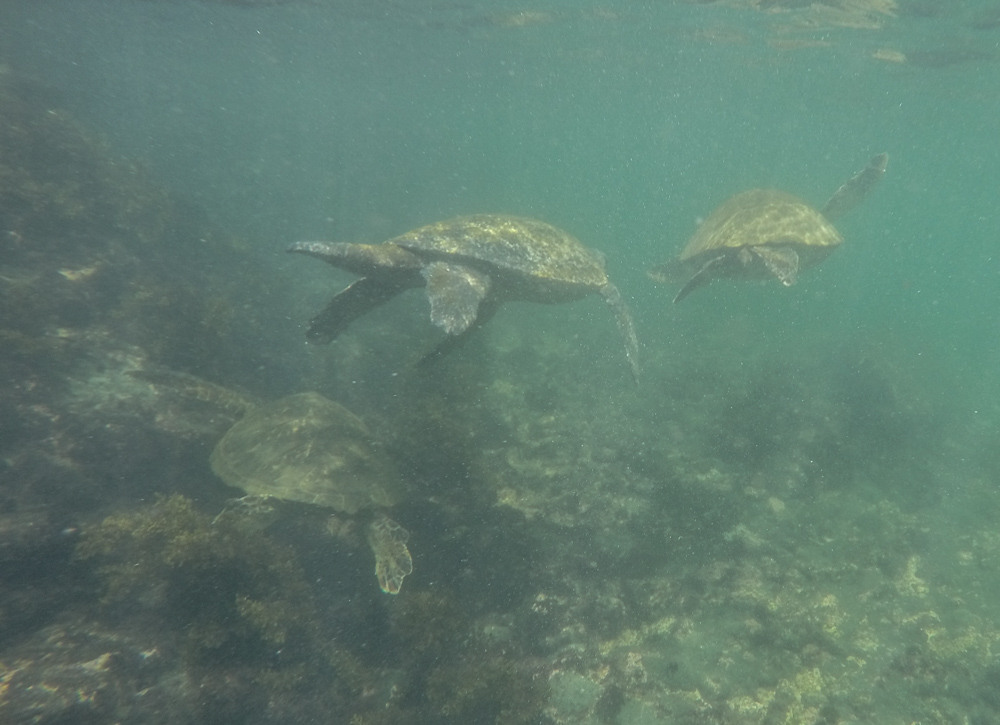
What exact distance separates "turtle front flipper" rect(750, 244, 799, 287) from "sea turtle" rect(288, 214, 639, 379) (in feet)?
11.3

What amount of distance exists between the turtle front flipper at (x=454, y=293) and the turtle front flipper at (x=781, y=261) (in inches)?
245

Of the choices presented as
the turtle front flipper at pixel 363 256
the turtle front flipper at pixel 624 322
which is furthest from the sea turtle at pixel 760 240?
the turtle front flipper at pixel 363 256

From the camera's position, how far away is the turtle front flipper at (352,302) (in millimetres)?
8430

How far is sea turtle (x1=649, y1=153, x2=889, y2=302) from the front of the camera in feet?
34.4

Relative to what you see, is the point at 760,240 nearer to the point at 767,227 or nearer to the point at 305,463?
the point at 767,227

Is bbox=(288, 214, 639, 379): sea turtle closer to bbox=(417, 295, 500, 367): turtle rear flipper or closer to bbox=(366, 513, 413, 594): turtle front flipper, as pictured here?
bbox=(417, 295, 500, 367): turtle rear flipper

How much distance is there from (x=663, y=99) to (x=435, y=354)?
4932 cm

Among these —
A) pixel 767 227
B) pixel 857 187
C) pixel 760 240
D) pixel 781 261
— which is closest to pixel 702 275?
pixel 760 240

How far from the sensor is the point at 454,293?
7.46 m

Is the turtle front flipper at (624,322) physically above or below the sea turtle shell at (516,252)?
below

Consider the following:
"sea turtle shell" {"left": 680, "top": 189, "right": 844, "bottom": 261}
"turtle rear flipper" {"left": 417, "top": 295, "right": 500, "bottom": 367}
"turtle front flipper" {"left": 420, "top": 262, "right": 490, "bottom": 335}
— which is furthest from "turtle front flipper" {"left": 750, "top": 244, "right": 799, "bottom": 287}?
"turtle front flipper" {"left": 420, "top": 262, "right": 490, "bottom": 335}

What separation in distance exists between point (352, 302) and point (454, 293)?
2.31 meters

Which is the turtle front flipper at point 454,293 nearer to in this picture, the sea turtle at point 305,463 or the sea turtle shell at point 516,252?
the sea turtle shell at point 516,252

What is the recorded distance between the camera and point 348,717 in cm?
525
